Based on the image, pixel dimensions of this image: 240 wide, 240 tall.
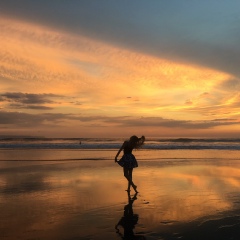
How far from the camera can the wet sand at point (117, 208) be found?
6.74 metres

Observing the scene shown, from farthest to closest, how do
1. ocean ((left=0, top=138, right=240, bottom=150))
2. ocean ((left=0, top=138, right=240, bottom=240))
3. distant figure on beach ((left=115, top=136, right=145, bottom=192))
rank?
1. ocean ((left=0, top=138, right=240, bottom=150))
2. distant figure on beach ((left=115, top=136, right=145, bottom=192))
3. ocean ((left=0, top=138, right=240, bottom=240))

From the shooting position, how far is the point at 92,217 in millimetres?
7895

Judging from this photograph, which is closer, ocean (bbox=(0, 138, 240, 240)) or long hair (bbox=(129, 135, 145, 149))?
ocean (bbox=(0, 138, 240, 240))

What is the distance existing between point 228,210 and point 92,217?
392 centimetres

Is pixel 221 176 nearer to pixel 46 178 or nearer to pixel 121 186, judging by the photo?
pixel 121 186

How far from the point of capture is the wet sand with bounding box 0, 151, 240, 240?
6742mm

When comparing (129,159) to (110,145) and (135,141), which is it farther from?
(110,145)

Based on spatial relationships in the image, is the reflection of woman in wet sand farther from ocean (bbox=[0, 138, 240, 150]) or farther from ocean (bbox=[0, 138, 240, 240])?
ocean (bbox=[0, 138, 240, 150])

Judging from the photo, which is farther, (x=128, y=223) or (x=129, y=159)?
(x=129, y=159)

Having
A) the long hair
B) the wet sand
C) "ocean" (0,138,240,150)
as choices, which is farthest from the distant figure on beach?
"ocean" (0,138,240,150)

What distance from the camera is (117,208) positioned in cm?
895

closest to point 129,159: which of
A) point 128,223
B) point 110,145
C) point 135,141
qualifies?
point 135,141

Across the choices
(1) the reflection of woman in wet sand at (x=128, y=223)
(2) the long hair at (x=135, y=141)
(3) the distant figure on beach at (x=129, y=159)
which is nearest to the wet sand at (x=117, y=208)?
(1) the reflection of woman in wet sand at (x=128, y=223)

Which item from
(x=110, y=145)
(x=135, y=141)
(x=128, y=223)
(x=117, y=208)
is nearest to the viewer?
(x=128, y=223)
